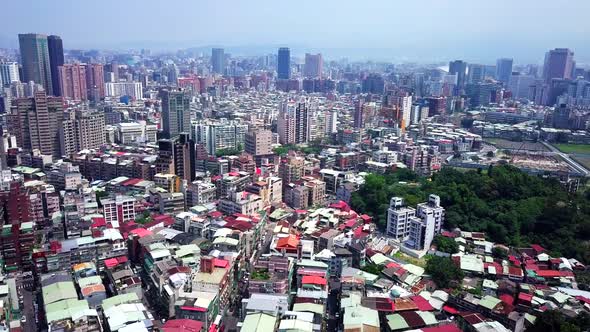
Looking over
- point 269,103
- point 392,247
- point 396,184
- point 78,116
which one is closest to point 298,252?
point 392,247

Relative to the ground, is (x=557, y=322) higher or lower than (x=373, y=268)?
higher

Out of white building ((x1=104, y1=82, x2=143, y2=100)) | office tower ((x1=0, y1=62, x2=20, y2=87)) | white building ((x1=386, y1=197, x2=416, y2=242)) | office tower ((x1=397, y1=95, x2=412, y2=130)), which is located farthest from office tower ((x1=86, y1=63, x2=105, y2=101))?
white building ((x1=386, y1=197, x2=416, y2=242))

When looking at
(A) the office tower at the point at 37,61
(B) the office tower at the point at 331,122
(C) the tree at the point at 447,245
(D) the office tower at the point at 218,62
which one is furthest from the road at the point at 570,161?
(D) the office tower at the point at 218,62

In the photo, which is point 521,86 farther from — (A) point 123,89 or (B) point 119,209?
(B) point 119,209

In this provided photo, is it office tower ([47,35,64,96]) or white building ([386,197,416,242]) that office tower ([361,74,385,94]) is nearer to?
office tower ([47,35,64,96])

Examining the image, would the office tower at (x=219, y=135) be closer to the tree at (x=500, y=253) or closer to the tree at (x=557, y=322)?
the tree at (x=500, y=253)

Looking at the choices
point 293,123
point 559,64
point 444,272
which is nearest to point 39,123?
point 293,123
